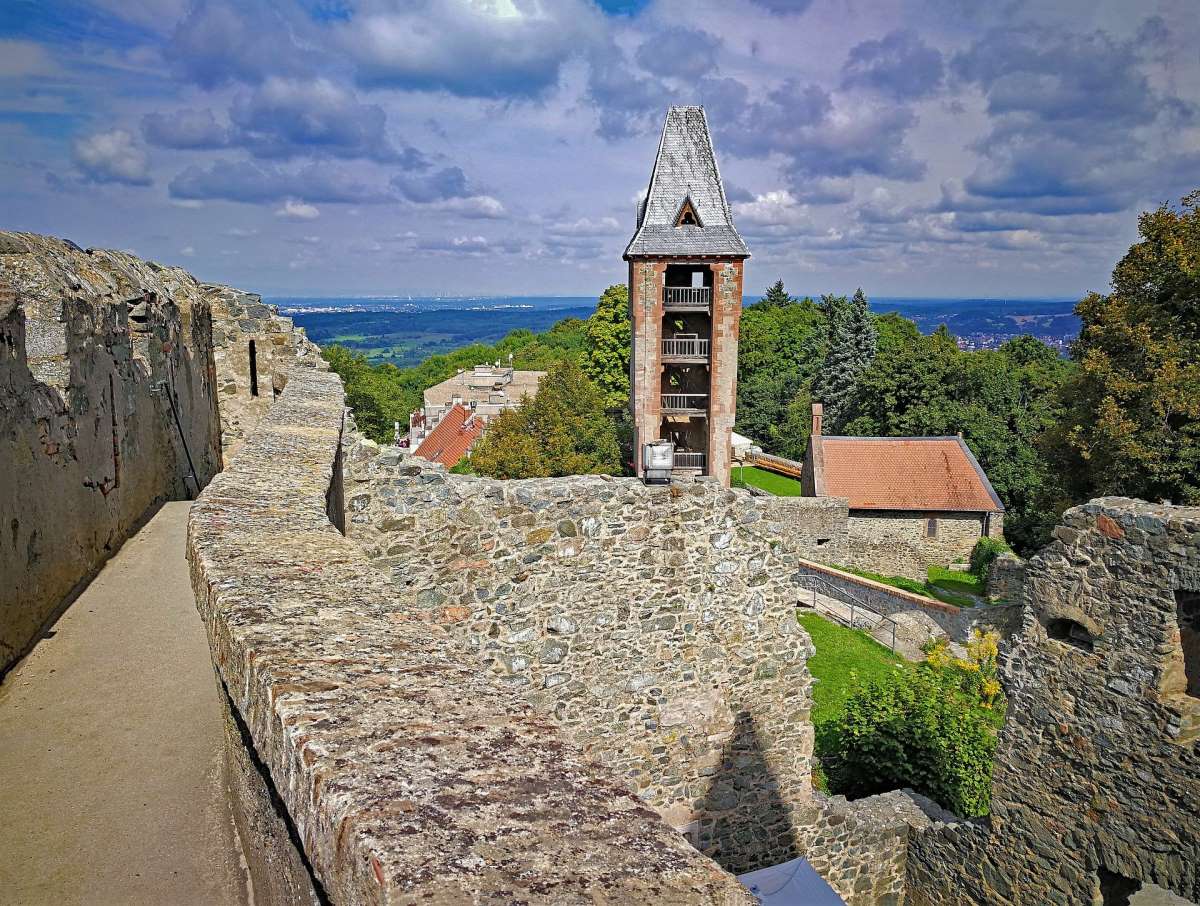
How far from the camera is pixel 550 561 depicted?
20.8 feet

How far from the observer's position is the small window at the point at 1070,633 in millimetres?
7219

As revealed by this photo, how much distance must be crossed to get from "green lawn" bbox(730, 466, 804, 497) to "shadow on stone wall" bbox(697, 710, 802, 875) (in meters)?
29.9

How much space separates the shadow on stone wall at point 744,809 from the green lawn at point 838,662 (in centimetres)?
779

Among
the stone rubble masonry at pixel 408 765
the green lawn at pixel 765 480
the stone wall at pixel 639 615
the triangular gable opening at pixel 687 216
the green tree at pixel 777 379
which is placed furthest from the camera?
the green tree at pixel 777 379

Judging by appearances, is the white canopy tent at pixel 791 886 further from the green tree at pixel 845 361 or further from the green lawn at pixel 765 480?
the green tree at pixel 845 361

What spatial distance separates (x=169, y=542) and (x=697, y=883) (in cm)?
565

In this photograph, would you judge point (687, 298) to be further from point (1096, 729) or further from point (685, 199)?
point (1096, 729)

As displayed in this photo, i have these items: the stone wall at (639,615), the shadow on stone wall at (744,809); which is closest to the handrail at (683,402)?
the stone wall at (639,615)

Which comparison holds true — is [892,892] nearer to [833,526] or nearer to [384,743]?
[384,743]

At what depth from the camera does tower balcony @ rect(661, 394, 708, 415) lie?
1132 inches

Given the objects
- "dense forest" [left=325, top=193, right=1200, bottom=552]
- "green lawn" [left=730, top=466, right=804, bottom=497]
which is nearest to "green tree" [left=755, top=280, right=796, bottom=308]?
"dense forest" [left=325, top=193, right=1200, bottom=552]

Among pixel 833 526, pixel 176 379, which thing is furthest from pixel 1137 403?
pixel 176 379

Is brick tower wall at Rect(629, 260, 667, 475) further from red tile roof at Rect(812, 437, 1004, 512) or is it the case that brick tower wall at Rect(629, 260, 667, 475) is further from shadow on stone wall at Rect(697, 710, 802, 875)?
shadow on stone wall at Rect(697, 710, 802, 875)

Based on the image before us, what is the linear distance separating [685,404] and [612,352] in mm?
18529
